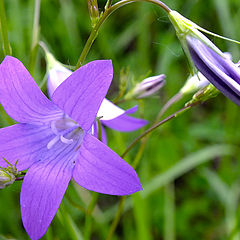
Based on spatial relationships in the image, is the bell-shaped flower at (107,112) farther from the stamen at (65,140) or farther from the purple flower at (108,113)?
the stamen at (65,140)

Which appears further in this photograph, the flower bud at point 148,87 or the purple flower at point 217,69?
the flower bud at point 148,87

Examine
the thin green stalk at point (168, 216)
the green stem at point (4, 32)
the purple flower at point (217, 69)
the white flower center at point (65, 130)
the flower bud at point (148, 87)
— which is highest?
the green stem at point (4, 32)

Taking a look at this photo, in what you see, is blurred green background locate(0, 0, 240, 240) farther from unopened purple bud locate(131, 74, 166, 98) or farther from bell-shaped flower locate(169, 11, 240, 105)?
bell-shaped flower locate(169, 11, 240, 105)

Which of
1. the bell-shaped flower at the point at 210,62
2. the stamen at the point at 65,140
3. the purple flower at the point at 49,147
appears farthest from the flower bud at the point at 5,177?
the bell-shaped flower at the point at 210,62

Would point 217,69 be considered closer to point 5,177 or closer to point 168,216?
point 5,177

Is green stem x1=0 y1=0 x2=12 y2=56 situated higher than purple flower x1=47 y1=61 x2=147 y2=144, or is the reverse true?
green stem x1=0 y1=0 x2=12 y2=56

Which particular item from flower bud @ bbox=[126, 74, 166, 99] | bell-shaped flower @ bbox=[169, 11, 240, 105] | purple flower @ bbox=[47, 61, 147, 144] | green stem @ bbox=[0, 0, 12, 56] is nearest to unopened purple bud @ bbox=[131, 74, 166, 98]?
flower bud @ bbox=[126, 74, 166, 99]
